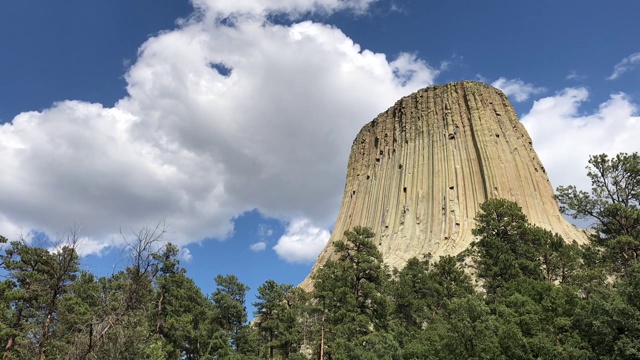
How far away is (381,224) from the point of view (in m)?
70.2

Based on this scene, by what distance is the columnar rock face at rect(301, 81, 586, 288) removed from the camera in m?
62.9

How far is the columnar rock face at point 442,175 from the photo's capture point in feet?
206

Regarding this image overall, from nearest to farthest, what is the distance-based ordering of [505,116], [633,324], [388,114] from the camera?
[633,324], [505,116], [388,114]

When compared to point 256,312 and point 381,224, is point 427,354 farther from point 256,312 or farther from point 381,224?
point 381,224

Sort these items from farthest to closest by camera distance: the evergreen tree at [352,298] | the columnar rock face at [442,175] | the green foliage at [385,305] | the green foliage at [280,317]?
the columnar rock face at [442,175] < the green foliage at [280,317] < the evergreen tree at [352,298] < the green foliage at [385,305]

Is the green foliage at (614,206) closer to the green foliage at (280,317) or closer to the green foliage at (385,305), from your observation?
the green foliage at (385,305)

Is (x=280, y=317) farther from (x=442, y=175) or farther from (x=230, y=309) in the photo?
(x=442, y=175)

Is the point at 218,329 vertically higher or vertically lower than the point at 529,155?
lower

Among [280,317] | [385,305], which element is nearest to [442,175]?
[280,317]

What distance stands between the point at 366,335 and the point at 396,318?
332 inches

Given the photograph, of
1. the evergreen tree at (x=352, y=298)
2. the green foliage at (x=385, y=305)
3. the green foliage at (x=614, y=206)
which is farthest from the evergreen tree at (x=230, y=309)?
the green foliage at (x=614, y=206)

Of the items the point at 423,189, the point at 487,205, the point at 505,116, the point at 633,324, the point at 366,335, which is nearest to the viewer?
the point at 633,324

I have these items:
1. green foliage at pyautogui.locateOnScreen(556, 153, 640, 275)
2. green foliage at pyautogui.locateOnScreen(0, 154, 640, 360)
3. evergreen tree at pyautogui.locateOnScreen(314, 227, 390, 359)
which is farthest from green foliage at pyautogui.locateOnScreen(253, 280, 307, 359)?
green foliage at pyautogui.locateOnScreen(556, 153, 640, 275)

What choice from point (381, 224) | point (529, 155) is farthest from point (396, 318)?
point (529, 155)
